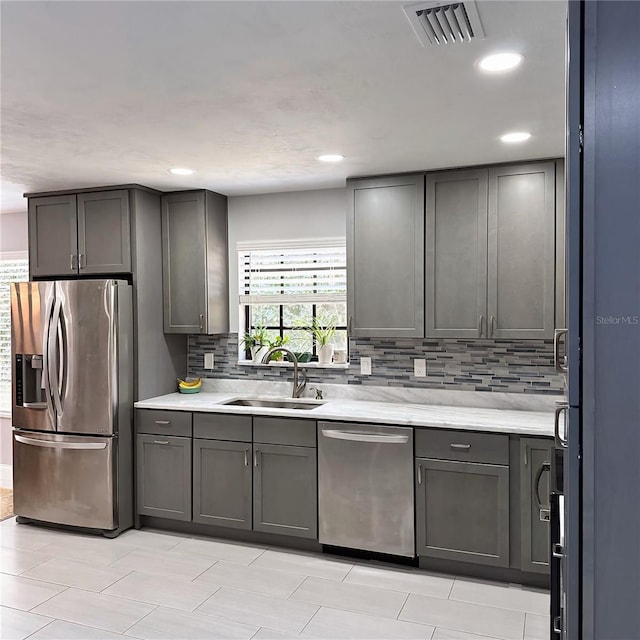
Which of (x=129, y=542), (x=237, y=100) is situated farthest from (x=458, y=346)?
(x=129, y=542)

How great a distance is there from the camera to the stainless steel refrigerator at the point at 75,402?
410 centimetres

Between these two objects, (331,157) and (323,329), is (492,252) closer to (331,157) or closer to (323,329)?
(331,157)

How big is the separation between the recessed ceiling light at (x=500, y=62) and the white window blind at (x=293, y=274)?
2.27m

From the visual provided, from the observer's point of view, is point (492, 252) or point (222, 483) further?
point (222, 483)

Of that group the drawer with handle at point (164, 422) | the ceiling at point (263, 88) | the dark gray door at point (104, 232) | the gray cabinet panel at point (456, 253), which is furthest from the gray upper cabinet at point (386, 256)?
the dark gray door at point (104, 232)

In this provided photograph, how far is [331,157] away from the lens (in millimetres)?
3490

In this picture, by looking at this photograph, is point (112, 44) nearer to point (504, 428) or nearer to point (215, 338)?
point (504, 428)

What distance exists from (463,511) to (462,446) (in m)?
0.37

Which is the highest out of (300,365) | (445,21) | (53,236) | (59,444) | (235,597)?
(445,21)

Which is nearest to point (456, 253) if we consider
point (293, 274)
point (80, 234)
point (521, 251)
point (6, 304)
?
point (521, 251)

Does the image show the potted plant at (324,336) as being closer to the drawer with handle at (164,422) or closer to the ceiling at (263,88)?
the drawer with handle at (164,422)

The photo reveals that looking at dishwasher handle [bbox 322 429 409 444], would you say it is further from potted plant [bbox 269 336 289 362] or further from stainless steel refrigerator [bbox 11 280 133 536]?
stainless steel refrigerator [bbox 11 280 133 536]

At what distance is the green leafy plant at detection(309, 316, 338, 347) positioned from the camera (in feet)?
14.7

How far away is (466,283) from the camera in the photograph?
374cm
